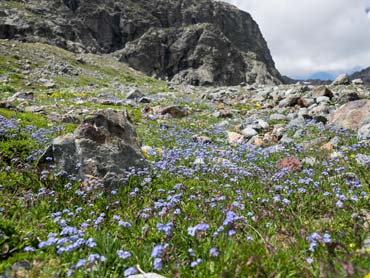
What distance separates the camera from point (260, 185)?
641cm

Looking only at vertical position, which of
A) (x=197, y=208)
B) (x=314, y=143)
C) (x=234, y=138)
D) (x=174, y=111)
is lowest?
(x=174, y=111)

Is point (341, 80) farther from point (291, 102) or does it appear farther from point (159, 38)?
point (159, 38)

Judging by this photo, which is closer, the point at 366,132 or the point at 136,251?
the point at 136,251

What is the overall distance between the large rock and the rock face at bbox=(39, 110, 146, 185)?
312 inches

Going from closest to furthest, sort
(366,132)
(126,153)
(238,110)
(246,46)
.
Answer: (126,153)
(366,132)
(238,110)
(246,46)

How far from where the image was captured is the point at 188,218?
461 centimetres

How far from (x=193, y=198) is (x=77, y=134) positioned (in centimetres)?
261

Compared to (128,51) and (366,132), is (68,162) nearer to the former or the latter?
(366,132)

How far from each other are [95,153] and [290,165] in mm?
4189

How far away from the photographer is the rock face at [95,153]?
627 cm

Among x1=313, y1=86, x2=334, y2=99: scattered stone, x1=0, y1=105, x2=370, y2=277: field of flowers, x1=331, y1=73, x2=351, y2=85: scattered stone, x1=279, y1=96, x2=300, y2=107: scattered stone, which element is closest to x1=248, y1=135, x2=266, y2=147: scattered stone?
x1=0, y1=105, x2=370, y2=277: field of flowers

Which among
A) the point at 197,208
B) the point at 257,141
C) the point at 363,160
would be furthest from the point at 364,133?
the point at 197,208

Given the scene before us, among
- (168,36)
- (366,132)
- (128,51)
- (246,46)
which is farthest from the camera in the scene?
(246,46)

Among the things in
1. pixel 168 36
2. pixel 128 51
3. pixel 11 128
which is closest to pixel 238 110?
A: pixel 11 128
